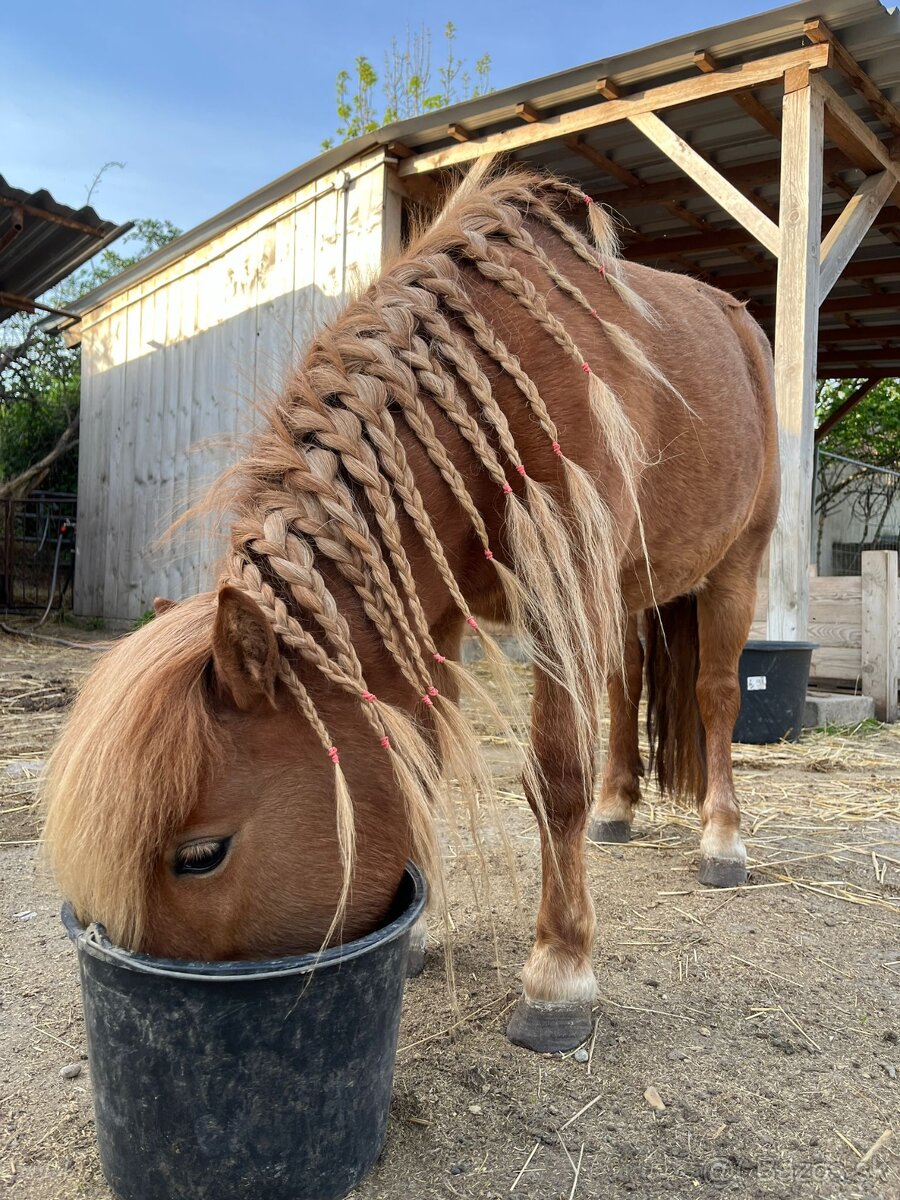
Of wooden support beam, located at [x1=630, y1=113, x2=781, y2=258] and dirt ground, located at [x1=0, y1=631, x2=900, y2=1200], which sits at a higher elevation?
wooden support beam, located at [x1=630, y1=113, x2=781, y2=258]

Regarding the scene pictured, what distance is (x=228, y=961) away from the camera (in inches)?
46.7

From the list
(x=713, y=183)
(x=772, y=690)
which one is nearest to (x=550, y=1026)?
(x=772, y=690)

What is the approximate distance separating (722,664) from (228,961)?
2.23m

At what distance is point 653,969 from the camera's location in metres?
2.10

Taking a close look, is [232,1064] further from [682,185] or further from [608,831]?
[682,185]

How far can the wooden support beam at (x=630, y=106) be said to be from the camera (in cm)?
442

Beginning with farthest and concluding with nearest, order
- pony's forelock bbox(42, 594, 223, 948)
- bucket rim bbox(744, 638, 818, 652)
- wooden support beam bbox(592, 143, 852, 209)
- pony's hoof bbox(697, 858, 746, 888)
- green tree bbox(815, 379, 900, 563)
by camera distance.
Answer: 1. green tree bbox(815, 379, 900, 563)
2. wooden support beam bbox(592, 143, 852, 209)
3. bucket rim bbox(744, 638, 818, 652)
4. pony's hoof bbox(697, 858, 746, 888)
5. pony's forelock bbox(42, 594, 223, 948)

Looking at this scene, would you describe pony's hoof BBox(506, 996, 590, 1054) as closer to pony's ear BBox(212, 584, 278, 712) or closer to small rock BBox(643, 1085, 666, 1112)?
small rock BBox(643, 1085, 666, 1112)

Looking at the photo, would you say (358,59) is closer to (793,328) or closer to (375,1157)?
(793,328)

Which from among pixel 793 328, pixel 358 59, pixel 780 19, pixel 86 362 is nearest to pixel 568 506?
pixel 793 328

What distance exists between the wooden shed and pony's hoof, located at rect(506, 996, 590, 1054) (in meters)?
1.16

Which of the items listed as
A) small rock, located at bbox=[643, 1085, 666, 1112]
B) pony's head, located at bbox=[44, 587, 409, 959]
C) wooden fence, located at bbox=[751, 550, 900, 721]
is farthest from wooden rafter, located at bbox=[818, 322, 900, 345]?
pony's head, located at bbox=[44, 587, 409, 959]

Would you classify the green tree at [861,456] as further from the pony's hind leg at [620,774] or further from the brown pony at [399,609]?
the brown pony at [399,609]

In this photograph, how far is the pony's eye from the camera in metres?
1.16
